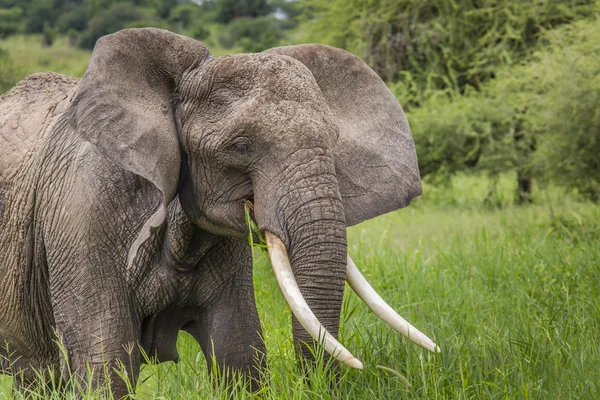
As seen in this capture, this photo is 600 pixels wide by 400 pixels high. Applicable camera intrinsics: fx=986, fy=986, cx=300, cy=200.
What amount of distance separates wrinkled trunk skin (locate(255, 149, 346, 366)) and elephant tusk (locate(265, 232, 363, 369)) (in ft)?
0.12

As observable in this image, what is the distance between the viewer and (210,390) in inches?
153

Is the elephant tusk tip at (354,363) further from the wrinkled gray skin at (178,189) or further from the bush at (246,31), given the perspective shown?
the bush at (246,31)

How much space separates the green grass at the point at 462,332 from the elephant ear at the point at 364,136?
26.0 inches

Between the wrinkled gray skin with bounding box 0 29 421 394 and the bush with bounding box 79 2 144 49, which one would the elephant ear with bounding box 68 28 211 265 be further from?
the bush with bounding box 79 2 144 49

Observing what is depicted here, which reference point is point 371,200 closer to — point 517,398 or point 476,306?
point 517,398

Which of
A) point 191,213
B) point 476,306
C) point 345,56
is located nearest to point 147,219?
point 191,213

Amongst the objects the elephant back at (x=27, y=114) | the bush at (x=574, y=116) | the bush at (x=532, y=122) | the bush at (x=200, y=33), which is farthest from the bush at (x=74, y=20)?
the elephant back at (x=27, y=114)

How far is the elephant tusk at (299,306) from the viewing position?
10.6ft

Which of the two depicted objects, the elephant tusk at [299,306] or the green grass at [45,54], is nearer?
the elephant tusk at [299,306]

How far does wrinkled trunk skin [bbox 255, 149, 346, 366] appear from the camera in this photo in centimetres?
333

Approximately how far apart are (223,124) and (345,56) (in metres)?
0.78

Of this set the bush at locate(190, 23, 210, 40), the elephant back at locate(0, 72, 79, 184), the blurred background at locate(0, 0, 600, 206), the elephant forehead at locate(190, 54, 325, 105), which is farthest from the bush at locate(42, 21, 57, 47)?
the elephant forehead at locate(190, 54, 325, 105)

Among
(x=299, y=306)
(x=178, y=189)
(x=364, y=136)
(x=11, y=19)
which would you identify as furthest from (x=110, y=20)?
(x=299, y=306)

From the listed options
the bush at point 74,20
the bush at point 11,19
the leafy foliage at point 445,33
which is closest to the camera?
the leafy foliage at point 445,33
